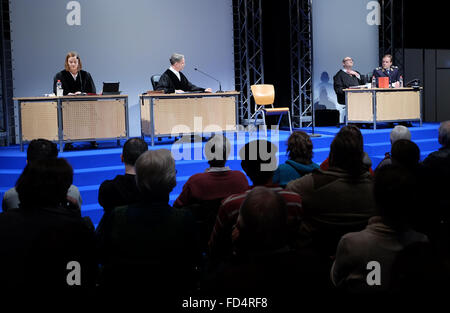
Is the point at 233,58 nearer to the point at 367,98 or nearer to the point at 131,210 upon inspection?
the point at 367,98

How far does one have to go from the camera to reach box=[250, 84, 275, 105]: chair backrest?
829 cm

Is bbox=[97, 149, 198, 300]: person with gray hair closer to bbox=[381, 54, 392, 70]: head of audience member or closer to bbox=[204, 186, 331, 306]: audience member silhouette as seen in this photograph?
bbox=[204, 186, 331, 306]: audience member silhouette

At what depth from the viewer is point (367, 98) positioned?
8.05 metres

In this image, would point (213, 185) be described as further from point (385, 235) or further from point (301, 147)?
point (385, 235)

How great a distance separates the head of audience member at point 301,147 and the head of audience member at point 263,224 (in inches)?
61.1

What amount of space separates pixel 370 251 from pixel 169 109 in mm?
5438

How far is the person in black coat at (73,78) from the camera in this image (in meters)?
6.84

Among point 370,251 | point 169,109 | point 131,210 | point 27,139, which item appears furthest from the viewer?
point 169,109

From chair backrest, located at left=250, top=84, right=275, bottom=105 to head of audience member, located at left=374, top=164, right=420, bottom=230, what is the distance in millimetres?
6667

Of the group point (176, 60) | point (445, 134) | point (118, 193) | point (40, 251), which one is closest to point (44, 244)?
point (40, 251)

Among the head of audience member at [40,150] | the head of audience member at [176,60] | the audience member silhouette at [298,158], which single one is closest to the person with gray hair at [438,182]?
the audience member silhouette at [298,158]

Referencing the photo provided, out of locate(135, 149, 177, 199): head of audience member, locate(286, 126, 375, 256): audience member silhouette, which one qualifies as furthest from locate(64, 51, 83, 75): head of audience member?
locate(286, 126, 375, 256): audience member silhouette
